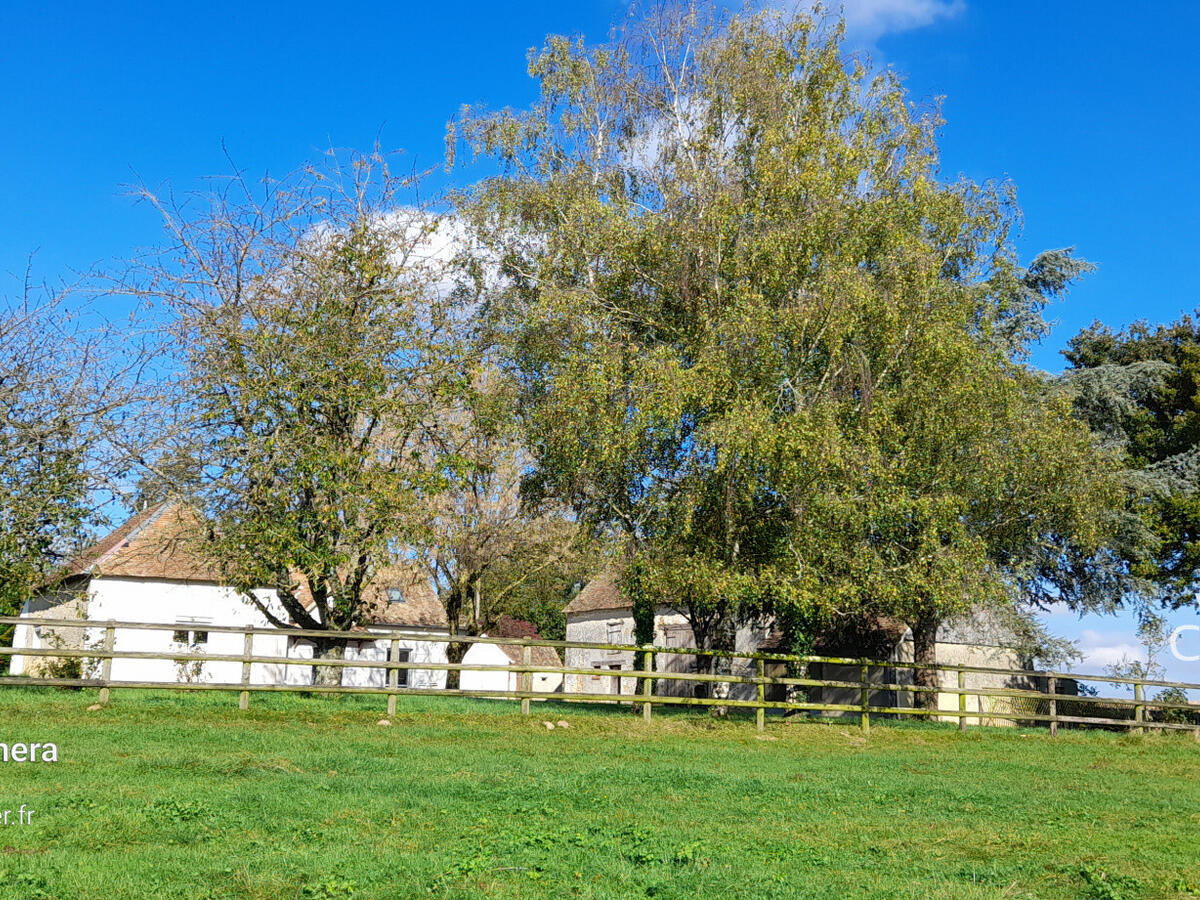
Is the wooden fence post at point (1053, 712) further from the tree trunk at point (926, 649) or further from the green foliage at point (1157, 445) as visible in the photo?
the green foliage at point (1157, 445)

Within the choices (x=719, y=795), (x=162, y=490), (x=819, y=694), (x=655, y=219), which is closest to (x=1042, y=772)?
(x=719, y=795)

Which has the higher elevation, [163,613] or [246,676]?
[163,613]

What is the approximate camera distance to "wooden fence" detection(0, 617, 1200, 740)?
1677cm

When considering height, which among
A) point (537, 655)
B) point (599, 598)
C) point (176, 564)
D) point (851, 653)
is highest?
point (176, 564)

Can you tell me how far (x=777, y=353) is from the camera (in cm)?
2084

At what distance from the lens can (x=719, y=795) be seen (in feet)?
36.0

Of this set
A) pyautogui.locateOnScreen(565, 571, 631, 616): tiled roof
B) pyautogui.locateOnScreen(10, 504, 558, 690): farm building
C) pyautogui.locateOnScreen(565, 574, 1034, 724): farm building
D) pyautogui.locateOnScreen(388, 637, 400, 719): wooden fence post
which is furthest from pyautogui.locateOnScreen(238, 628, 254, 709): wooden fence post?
pyautogui.locateOnScreen(565, 571, 631, 616): tiled roof

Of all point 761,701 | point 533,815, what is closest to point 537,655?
point 761,701

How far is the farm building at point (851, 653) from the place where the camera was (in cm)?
3147

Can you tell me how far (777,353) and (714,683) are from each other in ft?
31.0

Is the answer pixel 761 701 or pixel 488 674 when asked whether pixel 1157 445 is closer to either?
pixel 761 701

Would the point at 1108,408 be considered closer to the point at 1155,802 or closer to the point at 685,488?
the point at 685,488

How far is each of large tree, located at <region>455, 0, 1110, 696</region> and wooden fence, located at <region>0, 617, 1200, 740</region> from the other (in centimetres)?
160

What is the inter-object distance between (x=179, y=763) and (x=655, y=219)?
15.8m
